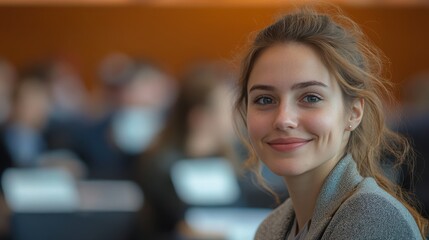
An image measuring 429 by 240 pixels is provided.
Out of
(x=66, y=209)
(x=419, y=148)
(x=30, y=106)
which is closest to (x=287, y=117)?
(x=66, y=209)

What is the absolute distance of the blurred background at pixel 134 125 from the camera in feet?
15.5

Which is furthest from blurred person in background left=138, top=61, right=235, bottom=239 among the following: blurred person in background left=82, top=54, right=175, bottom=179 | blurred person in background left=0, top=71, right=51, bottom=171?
blurred person in background left=0, top=71, right=51, bottom=171

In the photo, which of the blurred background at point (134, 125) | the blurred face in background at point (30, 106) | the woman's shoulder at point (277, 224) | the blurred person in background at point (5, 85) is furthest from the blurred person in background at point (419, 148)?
the blurred person in background at point (5, 85)

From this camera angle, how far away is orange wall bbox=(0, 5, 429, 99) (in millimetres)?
10922

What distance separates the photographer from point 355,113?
1832 mm

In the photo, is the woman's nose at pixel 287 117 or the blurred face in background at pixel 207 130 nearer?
the woman's nose at pixel 287 117

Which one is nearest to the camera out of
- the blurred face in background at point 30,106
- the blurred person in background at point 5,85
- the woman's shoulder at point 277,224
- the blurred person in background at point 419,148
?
the woman's shoulder at point 277,224

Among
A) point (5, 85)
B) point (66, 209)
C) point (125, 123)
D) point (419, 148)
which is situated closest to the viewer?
point (66, 209)

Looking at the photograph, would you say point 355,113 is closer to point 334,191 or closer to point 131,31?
point 334,191

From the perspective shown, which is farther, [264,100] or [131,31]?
[131,31]

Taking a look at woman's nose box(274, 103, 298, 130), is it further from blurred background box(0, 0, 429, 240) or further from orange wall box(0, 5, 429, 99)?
orange wall box(0, 5, 429, 99)

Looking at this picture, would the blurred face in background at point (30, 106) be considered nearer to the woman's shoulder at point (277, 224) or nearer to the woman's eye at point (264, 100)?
the woman's shoulder at point (277, 224)

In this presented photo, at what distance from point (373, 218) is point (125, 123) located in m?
5.41


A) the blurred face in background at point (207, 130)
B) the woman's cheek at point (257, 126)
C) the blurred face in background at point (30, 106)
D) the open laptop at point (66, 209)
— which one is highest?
the blurred face in background at point (30, 106)
